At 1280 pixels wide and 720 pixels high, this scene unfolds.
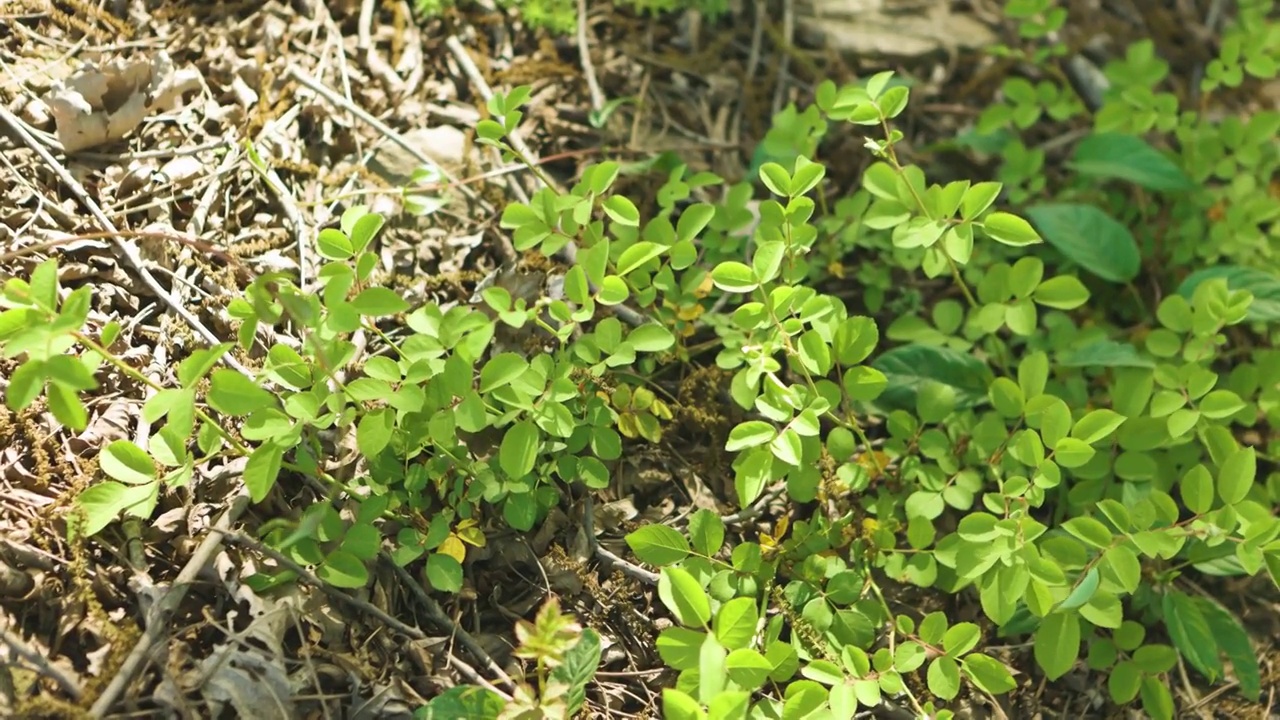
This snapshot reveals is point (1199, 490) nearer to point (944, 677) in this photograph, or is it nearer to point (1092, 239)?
point (944, 677)

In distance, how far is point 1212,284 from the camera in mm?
1702

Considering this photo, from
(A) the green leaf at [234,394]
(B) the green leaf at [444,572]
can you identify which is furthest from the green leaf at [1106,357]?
(A) the green leaf at [234,394]

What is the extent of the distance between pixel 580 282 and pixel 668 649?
22.8 inches

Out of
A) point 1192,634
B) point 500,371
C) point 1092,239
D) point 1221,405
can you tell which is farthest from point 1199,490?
point 500,371

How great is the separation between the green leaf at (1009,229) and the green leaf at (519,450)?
0.80 metres

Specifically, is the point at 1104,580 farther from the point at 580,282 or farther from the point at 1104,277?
the point at 580,282

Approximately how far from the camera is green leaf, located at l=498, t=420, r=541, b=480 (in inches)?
56.4

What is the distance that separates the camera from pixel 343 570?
1.38m

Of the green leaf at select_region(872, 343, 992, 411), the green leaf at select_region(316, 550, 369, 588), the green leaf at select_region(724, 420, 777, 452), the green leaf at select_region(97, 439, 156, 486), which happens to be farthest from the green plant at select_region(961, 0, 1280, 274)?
the green leaf at select_region(97, 439, 156, 486)

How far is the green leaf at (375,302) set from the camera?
1.35 m

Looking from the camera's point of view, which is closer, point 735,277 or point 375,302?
point 375,302

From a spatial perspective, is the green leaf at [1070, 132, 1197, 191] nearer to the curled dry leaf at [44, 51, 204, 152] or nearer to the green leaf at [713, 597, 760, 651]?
the green leaf at [713, 597, 760, 651]

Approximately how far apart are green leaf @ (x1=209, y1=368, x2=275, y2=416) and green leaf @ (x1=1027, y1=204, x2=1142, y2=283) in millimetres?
1622

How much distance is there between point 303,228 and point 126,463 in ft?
1.91
